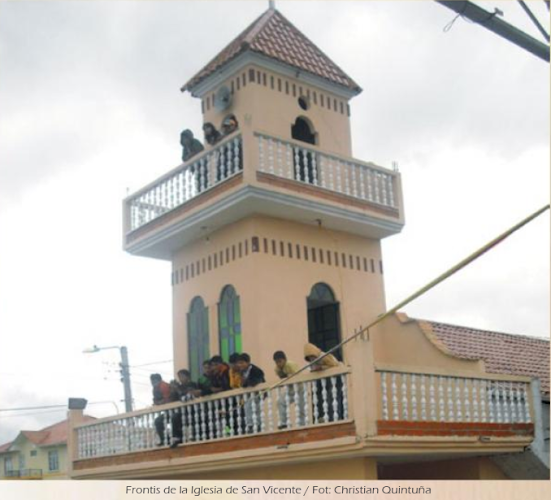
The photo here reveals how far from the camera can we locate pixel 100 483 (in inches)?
207

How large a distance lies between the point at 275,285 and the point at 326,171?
3.63 feet

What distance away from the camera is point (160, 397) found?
8.18 meters

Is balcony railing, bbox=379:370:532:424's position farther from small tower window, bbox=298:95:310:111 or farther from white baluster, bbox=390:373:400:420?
small tower window, bbox=298:95:310:111

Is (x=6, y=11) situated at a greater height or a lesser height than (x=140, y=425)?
greater

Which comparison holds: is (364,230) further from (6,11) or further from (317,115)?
(6,11)

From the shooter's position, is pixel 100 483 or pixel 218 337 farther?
pixel 218 337

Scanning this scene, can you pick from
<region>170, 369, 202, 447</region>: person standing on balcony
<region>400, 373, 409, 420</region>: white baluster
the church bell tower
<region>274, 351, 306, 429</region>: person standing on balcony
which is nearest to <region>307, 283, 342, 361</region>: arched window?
the church bell tower

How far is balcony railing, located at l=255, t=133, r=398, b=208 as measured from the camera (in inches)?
321

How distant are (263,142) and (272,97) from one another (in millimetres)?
1070

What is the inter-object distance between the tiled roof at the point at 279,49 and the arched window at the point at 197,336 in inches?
83.2

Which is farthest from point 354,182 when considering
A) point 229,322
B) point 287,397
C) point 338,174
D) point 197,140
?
point 287,397

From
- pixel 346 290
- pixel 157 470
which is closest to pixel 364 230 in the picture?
pixel 346 290

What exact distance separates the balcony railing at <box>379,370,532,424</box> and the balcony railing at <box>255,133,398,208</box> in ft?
7.28

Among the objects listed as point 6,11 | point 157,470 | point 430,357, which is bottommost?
point 157,470
